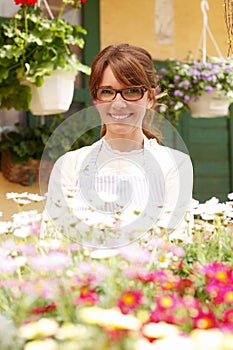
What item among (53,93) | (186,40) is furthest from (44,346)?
(186,40)

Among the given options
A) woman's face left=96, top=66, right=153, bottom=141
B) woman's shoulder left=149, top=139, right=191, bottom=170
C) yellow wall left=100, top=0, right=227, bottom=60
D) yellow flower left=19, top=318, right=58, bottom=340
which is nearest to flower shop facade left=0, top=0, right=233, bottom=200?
yellow wall left=100, top=0, right=227, bottom=60

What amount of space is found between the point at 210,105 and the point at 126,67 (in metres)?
2.85

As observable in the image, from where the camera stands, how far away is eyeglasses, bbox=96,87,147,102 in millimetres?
1846

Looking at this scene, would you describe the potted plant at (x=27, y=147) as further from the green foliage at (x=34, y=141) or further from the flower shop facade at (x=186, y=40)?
the flower shop facade at (x=186, y=40)

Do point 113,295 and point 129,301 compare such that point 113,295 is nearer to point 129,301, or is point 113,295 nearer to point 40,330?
point 129,301

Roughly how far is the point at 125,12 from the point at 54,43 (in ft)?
4.39

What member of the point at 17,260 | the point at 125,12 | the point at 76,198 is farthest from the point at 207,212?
the point at 125,12

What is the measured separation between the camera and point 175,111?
471cm

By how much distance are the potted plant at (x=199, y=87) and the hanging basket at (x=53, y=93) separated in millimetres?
897

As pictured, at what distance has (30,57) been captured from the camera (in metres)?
3.78

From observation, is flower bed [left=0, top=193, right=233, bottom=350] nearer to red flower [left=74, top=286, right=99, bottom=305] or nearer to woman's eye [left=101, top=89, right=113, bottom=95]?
red flower [left=74, top=286, right=99, bottom=305]

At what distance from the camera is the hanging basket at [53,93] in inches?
150

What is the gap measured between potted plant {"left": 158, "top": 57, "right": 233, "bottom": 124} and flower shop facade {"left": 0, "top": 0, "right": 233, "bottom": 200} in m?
0.31

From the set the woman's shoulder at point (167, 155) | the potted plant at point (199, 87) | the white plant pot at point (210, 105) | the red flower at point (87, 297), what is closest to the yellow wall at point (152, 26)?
the potted plant at point (199, 87)
